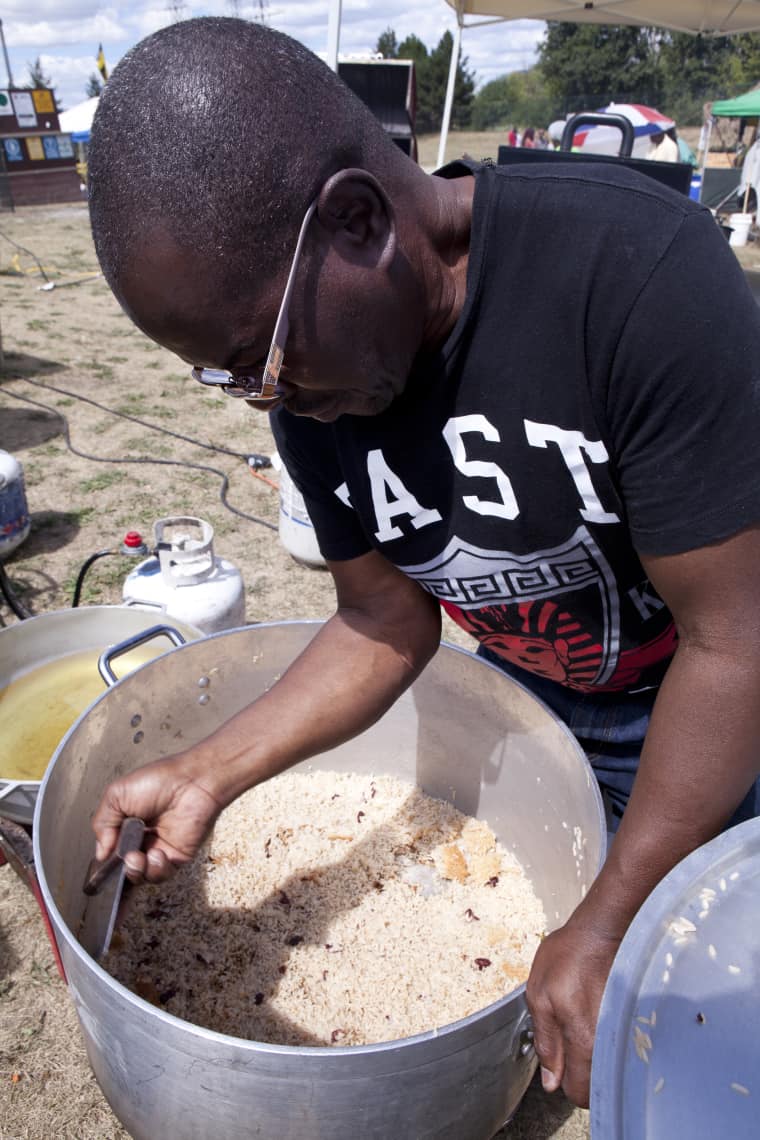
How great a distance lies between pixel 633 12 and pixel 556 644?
754cm

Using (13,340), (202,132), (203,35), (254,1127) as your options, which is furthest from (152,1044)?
(13,340)

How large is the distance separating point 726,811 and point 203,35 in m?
1.00

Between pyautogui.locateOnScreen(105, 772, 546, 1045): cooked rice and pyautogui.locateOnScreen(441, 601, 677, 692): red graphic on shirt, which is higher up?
pyautogui.locateOnScreen(441, 601, 677, 692): red graphic on shirt

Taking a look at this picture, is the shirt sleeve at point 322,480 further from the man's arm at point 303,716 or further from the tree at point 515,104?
the tree at point 515,104

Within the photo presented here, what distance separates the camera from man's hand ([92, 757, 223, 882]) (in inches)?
50.6

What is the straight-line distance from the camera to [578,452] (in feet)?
3.03

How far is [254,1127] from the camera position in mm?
1008

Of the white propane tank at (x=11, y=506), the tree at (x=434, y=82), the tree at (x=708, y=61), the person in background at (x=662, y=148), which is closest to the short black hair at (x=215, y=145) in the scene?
the white propane tank at (x=11, y=506)

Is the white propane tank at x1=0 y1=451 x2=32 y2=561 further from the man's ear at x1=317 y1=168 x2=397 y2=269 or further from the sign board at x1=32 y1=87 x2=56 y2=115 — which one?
the sign board at x1=32 y1=87 x2=56 y2=115

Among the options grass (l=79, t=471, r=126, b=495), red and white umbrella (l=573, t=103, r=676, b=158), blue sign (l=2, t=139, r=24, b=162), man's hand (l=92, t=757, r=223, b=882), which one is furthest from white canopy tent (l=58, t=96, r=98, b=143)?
man's hand (l=92, t=757, r=223, b=882)

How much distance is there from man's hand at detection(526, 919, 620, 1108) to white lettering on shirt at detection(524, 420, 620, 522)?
49 cm

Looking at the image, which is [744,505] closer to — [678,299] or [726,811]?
[678,299]

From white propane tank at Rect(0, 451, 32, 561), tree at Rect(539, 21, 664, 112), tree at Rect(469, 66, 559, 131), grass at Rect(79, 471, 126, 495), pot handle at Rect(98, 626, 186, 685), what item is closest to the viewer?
pot handle at Rect(98, 626, 186, 685)

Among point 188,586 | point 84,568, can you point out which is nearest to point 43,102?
point 84,568
